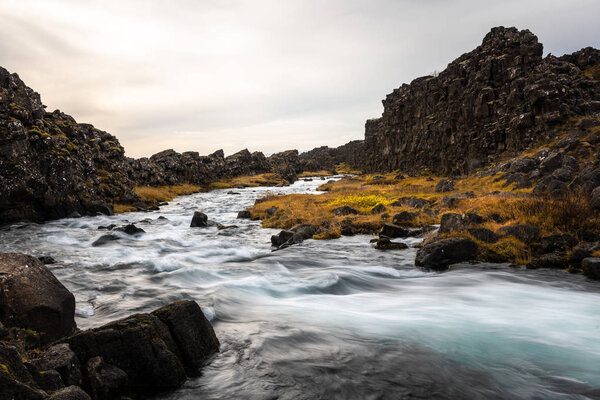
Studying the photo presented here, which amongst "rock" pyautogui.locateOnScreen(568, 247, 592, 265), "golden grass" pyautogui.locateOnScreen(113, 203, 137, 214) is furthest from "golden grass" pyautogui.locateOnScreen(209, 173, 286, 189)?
"rock" pyautogui.locateOnScreen(568, 247, 592, 265)

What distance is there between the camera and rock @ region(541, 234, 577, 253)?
11906mm

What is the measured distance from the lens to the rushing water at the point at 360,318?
5.54 metres

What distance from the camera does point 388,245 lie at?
1619 centimetres

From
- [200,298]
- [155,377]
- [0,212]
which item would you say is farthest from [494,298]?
[0,212]

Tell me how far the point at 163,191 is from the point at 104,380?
185ft

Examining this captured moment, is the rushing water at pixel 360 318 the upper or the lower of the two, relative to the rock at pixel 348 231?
lower

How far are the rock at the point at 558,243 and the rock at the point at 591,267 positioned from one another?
1.37 metres

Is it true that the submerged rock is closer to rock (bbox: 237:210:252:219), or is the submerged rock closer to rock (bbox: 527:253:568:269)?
Result: rock (bbox: 237:210:252:219)

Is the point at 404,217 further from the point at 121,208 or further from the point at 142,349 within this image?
A: the point at 121,208

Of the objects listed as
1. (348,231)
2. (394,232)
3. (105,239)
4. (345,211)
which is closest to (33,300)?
(394,232)

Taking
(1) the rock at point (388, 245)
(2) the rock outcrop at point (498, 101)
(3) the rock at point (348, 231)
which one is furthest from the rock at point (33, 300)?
(2) the rock outcrop at point (498, 101)

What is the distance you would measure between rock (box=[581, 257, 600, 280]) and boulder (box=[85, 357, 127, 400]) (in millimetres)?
12542

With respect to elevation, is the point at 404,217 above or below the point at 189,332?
above

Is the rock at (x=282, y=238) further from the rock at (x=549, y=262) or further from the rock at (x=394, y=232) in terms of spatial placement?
the rock at (x=549, y=262)
